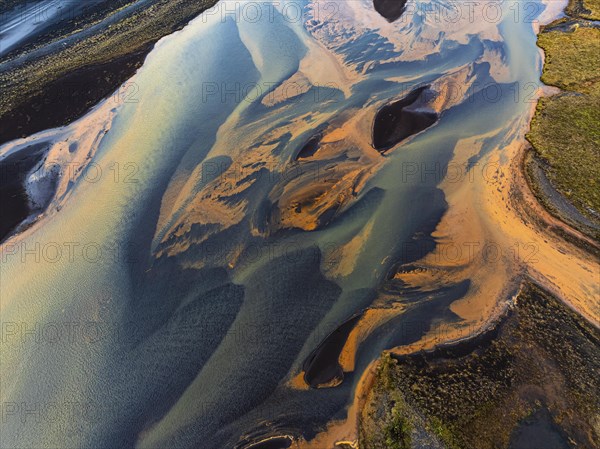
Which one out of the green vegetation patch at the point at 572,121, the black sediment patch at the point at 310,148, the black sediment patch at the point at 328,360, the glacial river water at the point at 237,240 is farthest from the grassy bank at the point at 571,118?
the black sediment patch at the point at 328,360

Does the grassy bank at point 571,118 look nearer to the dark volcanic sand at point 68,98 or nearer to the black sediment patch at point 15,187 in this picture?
the black sediment patch at point 15,187

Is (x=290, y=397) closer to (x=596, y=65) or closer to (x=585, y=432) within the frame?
(x=585, y=432)

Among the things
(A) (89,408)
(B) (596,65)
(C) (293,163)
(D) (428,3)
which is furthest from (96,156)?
(B) (596,65)

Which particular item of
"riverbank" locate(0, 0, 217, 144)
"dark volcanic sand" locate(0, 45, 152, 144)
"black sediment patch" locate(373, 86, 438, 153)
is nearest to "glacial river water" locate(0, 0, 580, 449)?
"black sediment patch" locate(373, 86, 438, 153)

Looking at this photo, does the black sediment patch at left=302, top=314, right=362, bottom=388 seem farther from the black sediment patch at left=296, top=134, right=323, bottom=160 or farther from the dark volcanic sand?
the dark volcanic sand

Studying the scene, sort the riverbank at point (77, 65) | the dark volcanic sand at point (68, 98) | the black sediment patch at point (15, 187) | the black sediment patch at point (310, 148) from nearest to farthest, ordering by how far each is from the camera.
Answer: the black sediment patch at point (15, 187) → the black sediment patch at point (310, 148) → the dark volcanic sand at point (68, 98) → the riverbank at point (77, 65)

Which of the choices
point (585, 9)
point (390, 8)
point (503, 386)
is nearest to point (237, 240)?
point (503, 386)
